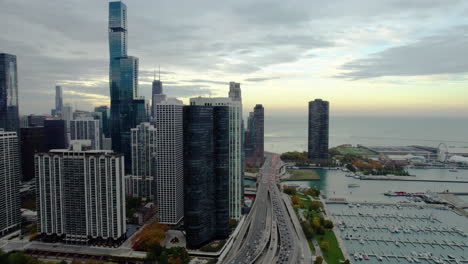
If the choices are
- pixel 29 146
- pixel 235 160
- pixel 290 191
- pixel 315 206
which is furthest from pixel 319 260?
pixel 29 146

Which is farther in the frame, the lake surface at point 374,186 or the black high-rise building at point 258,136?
the black high-rise building at point 258,136

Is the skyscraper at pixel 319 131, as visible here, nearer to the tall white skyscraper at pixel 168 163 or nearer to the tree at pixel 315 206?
the tree at pixel 315 206

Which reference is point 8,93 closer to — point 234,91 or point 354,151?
point 234,91

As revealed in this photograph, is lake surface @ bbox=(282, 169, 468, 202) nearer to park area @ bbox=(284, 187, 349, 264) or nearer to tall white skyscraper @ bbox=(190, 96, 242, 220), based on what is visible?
park area @ bbox=(284, 187, 349, 264)

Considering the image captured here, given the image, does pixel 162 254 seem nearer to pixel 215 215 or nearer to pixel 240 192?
pixel 215 215

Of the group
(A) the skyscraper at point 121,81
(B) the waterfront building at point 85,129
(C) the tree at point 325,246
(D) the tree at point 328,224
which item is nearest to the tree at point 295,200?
(D) the tree at point 328,224

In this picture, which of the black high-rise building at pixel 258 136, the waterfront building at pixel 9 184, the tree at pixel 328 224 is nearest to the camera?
the waterfront building at pixel 9 184

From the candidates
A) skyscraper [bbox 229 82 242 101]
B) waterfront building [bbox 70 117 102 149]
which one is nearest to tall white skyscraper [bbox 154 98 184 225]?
skyscraper [bbox 229 82 242 101]
